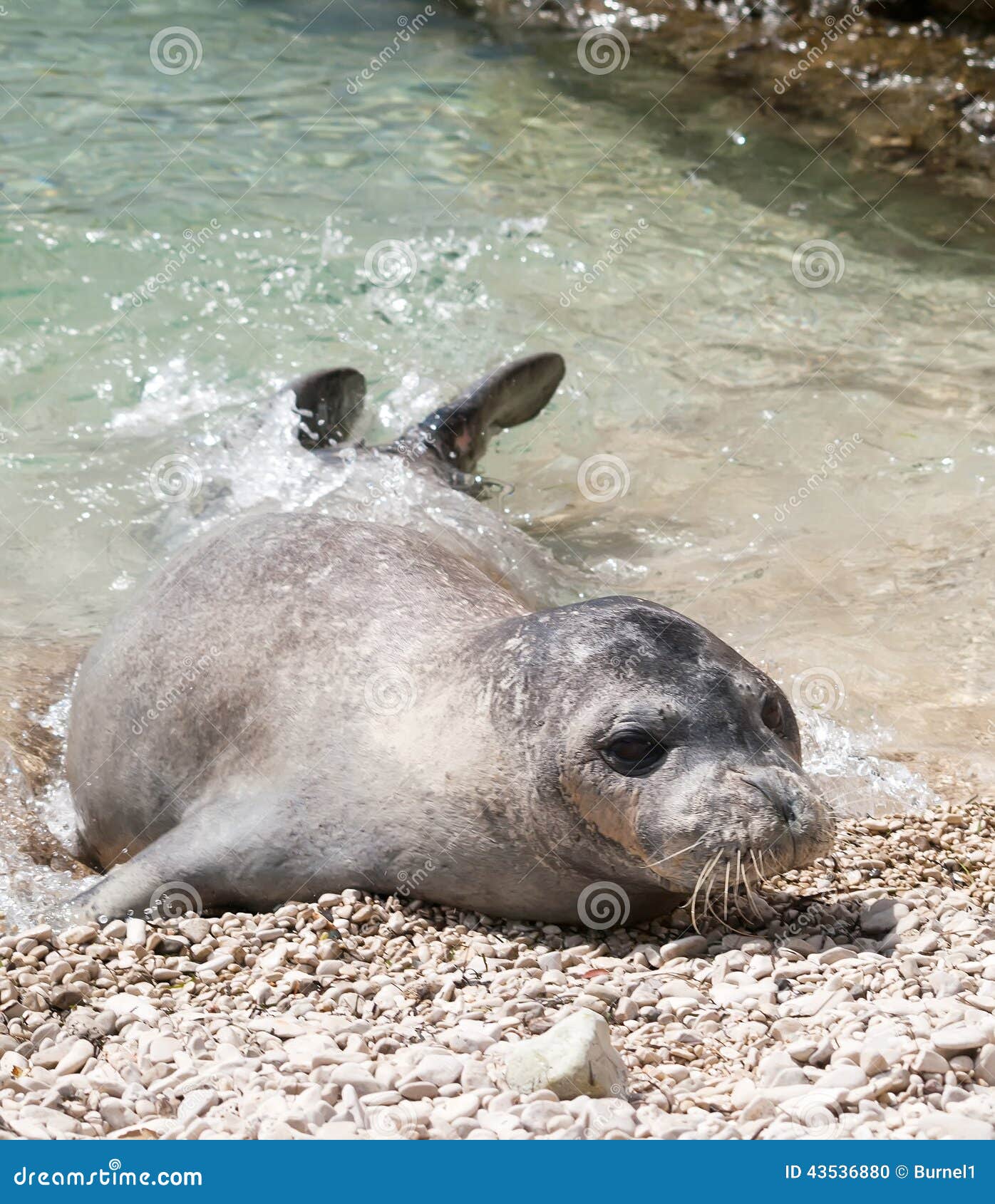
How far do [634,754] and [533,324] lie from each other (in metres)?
5.55

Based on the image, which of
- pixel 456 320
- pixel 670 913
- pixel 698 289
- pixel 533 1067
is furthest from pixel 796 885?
pixel 698 289

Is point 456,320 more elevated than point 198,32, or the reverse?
point 198,32

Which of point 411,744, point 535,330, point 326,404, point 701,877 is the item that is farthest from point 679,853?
point 535,330

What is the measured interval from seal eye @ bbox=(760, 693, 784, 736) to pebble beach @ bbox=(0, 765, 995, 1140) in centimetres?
44

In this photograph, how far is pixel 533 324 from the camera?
28.1 ft

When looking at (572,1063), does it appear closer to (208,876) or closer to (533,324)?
(208,876)

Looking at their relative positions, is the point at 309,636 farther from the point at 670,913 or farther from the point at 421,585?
the point at 670,913

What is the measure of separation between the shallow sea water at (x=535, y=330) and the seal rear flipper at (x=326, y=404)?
0.15 meters

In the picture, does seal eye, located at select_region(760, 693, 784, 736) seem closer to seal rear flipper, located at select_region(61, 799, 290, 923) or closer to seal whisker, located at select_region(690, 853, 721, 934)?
seal whisker, located at select_region(690, 853, 721, 934)

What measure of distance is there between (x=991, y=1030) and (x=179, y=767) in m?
2.43

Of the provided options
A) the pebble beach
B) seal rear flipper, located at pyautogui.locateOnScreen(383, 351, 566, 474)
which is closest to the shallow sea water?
seal rear flipper, located at pyautogui.locateOnScreen(383, 351, 566, 474)

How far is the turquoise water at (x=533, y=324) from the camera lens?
20.4 feet

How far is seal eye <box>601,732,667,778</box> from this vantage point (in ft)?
11.1
